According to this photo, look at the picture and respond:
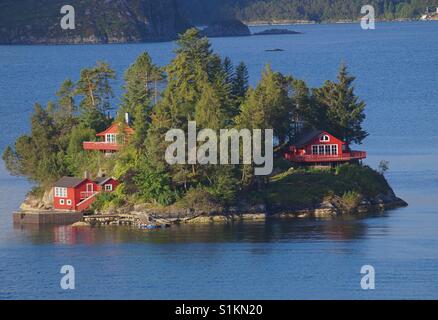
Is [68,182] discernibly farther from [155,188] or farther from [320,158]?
[320,158]

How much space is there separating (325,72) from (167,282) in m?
121

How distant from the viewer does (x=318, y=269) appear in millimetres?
77312

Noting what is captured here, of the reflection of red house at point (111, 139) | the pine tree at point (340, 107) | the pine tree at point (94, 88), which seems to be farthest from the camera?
the pine tree at point (94, 88)

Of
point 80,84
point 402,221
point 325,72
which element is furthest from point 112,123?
point 325,72

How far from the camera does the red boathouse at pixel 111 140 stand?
9569cm

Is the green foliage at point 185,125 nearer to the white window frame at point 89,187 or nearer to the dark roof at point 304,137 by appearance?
the dark roof at point 304,137

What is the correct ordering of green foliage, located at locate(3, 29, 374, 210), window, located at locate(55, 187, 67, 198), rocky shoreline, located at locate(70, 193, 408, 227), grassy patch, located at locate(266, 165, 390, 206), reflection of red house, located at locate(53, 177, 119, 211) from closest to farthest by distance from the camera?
rocky shoreline, located at locate(70, 193, 408, 227), green foliage, located at locate(3, 29, 374, 210), grassy patch, located at locate(266, 165, 390, 206), reflection of red house, located at locate(53, 177, 119, 211), window, located at locate(55, 187, 67, 198)

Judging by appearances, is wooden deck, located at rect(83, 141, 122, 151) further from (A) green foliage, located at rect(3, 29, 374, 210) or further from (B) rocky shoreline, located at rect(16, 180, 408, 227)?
(B) rocky shoreline, located at rect(16, 180, 408, 227)

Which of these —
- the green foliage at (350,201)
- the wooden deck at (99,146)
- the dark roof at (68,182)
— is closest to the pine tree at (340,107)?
the green foliage at (350,201)

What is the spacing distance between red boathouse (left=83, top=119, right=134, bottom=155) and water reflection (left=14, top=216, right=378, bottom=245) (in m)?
8.23

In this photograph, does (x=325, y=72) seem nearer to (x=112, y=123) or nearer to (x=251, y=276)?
(x=112, y=123)

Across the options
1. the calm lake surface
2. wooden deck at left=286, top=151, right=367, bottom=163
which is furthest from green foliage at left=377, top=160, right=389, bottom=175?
wooden deck at left=286, top=151, right=367, bottom=163

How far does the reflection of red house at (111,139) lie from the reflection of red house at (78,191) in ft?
11.6

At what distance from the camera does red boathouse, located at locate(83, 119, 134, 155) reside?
3767 inches
